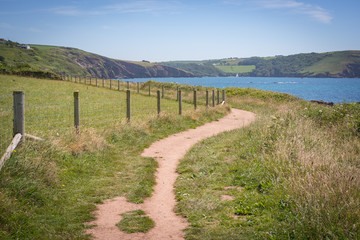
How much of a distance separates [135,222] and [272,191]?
2.83m

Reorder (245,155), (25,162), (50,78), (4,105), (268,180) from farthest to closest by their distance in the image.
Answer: (50,78) < (4,105) < (245,155) < (268,180) < (25,162)

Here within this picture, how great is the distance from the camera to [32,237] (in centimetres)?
420

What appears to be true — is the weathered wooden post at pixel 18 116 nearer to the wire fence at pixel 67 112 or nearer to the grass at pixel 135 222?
the wire fence at pixel 67 112

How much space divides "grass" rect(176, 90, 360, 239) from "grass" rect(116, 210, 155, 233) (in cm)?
74

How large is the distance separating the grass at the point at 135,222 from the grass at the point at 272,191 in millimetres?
743

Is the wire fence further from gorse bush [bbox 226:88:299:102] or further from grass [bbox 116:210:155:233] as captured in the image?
gorse bush [bbox 226:88:299:102]

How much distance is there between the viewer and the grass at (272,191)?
13.1 feet

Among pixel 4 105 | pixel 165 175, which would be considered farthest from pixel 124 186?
pixel 4 105

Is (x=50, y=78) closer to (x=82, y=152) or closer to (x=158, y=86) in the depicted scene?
(x=158, y=86)

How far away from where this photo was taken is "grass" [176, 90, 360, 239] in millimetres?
3990

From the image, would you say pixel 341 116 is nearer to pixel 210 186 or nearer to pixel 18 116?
pixel 210 186

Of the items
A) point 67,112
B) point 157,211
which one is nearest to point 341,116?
point 157,211

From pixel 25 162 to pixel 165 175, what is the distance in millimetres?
3785

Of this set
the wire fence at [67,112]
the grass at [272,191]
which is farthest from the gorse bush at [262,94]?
the grass at [272,191]
